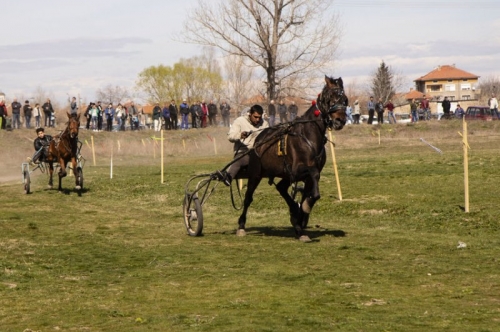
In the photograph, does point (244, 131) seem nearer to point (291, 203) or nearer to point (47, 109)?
point (291, 203)

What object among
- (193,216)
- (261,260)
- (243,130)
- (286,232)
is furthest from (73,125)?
(261,260)

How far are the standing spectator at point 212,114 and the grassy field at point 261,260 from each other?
31844mm

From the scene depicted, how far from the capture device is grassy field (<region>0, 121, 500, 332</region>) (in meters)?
9.76

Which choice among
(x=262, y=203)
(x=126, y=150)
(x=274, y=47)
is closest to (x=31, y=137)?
Result: (x=126, y=150)

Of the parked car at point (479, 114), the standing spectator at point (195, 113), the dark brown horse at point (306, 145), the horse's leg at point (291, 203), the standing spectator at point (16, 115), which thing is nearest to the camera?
the dark brown horse at point (306, 145)

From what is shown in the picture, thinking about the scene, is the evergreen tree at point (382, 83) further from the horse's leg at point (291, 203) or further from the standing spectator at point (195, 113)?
the horse's leg at point (291, 203)

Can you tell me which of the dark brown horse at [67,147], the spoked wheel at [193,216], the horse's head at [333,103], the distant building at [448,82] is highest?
the distant building at [448,82]

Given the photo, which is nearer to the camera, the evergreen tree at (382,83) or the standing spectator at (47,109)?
the standing spectator at (47,109)

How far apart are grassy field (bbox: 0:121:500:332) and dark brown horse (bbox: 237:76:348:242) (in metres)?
1.00

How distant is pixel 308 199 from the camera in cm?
1581

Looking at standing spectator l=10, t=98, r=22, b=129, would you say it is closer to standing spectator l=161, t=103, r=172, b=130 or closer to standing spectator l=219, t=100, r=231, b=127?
standing spectator l=161, t=103, r=172, b=130

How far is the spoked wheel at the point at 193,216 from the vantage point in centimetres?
1733

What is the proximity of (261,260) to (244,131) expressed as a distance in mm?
3666

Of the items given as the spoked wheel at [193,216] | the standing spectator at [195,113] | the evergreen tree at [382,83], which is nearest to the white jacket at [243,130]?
the spoked wheel at [193,216]
